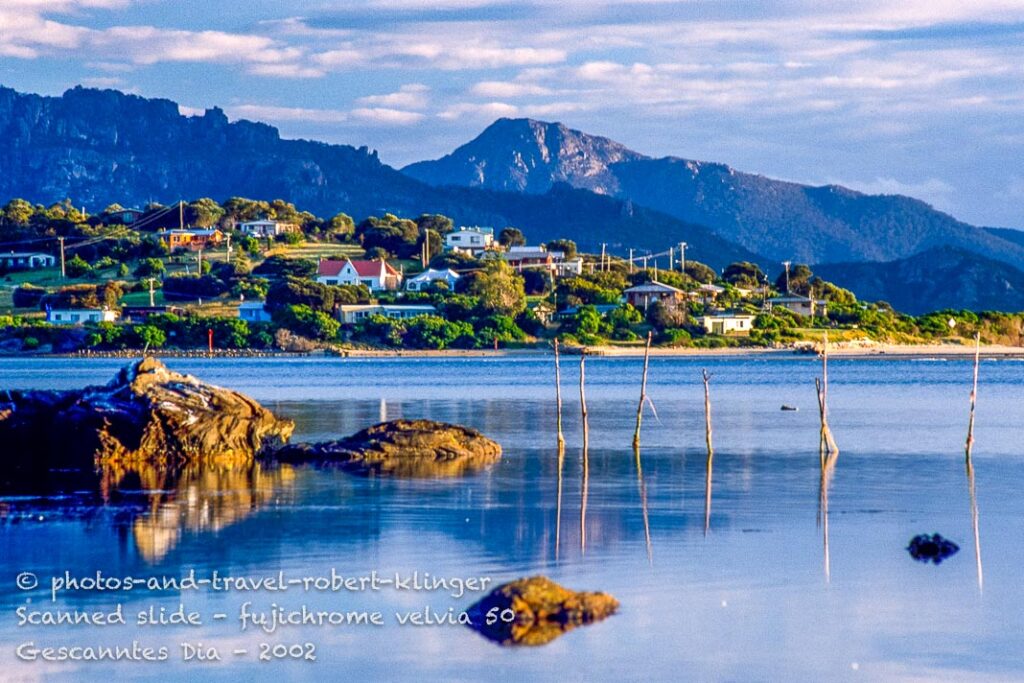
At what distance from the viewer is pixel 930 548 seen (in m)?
25.3

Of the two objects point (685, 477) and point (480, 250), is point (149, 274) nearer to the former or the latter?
point (480, 250)

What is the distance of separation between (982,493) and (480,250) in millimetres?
154629

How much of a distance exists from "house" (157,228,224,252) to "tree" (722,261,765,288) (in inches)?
2257

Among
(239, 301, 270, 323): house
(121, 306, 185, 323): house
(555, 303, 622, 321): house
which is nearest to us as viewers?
(555, 303, 622, 321): house

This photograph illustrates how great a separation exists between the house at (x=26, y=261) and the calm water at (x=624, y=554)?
12944cm

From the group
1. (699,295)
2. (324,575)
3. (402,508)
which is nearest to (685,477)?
(402,508)

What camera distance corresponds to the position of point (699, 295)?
158000 millimetres

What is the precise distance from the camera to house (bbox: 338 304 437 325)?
479 ft

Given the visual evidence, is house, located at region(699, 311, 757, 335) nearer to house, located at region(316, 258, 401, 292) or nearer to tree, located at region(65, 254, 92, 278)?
house, located at region(316, 258, 401, 292)

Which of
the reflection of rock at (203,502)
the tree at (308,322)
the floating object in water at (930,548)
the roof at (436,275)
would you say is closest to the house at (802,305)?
the roof at (436,275)

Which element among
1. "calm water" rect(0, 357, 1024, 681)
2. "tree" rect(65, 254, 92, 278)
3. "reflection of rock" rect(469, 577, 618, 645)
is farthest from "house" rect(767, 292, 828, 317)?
"reflection of rock" rect(469, 577, 618, 645)

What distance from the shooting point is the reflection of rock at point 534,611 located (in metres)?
19.4

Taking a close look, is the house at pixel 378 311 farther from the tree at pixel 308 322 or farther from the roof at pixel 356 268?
the roof at pixel 356 268

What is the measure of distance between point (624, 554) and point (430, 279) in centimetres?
13627
